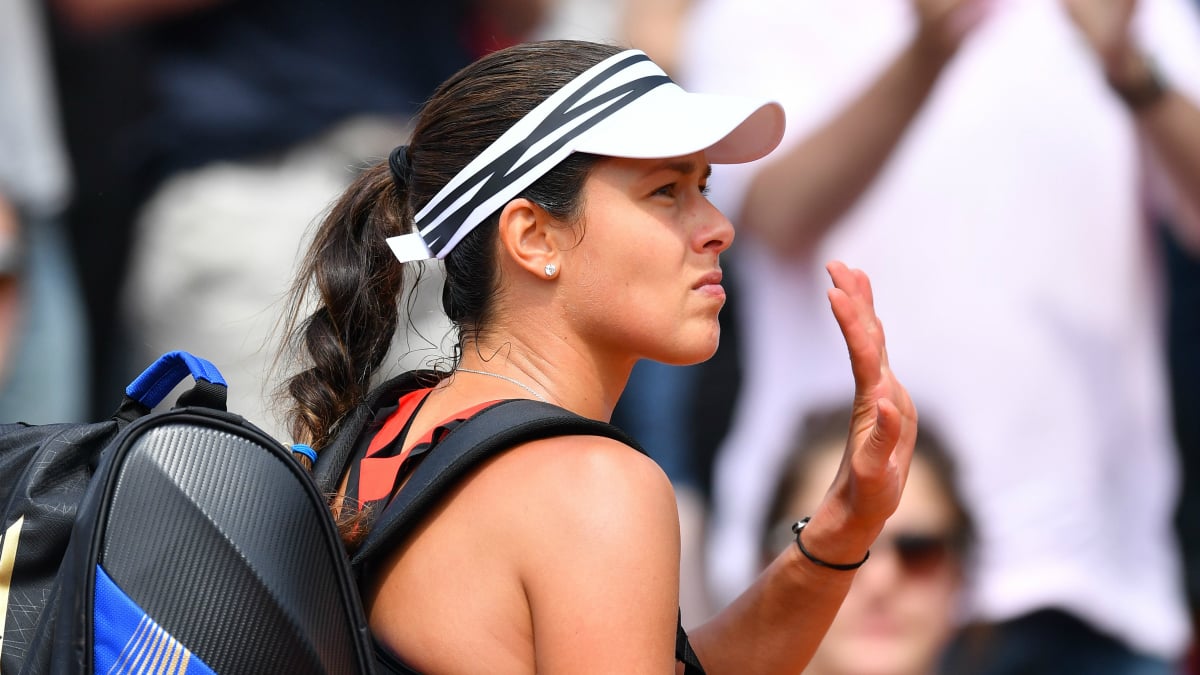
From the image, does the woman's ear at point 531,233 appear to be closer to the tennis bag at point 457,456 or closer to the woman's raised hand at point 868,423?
the tennis bag at point 457,456

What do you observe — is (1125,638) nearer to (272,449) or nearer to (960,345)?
(960,345)

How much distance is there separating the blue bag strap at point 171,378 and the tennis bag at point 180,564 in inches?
2.8

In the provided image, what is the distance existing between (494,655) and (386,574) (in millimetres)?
156

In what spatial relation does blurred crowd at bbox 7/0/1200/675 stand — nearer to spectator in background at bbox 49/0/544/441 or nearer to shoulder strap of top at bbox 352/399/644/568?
spectator in background at bbox 49/0/544/441

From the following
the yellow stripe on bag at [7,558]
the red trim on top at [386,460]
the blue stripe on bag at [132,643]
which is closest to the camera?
the blue stripe on bag at [132,643]

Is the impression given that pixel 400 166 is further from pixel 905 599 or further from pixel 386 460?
pixel 905 599

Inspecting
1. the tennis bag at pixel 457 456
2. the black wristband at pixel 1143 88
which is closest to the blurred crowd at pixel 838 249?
the black wristband at pixel 1143 88

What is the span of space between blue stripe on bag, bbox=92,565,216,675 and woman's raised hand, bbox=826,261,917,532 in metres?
0.73

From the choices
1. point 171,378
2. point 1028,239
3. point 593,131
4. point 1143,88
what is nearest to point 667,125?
point 593,131

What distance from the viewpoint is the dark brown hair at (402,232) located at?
149cm

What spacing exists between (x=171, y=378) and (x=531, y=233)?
0.41 metres

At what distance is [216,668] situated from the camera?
116 centimetres

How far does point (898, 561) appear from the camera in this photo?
3.38 meters

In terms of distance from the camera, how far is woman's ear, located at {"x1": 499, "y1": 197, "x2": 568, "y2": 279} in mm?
1476
